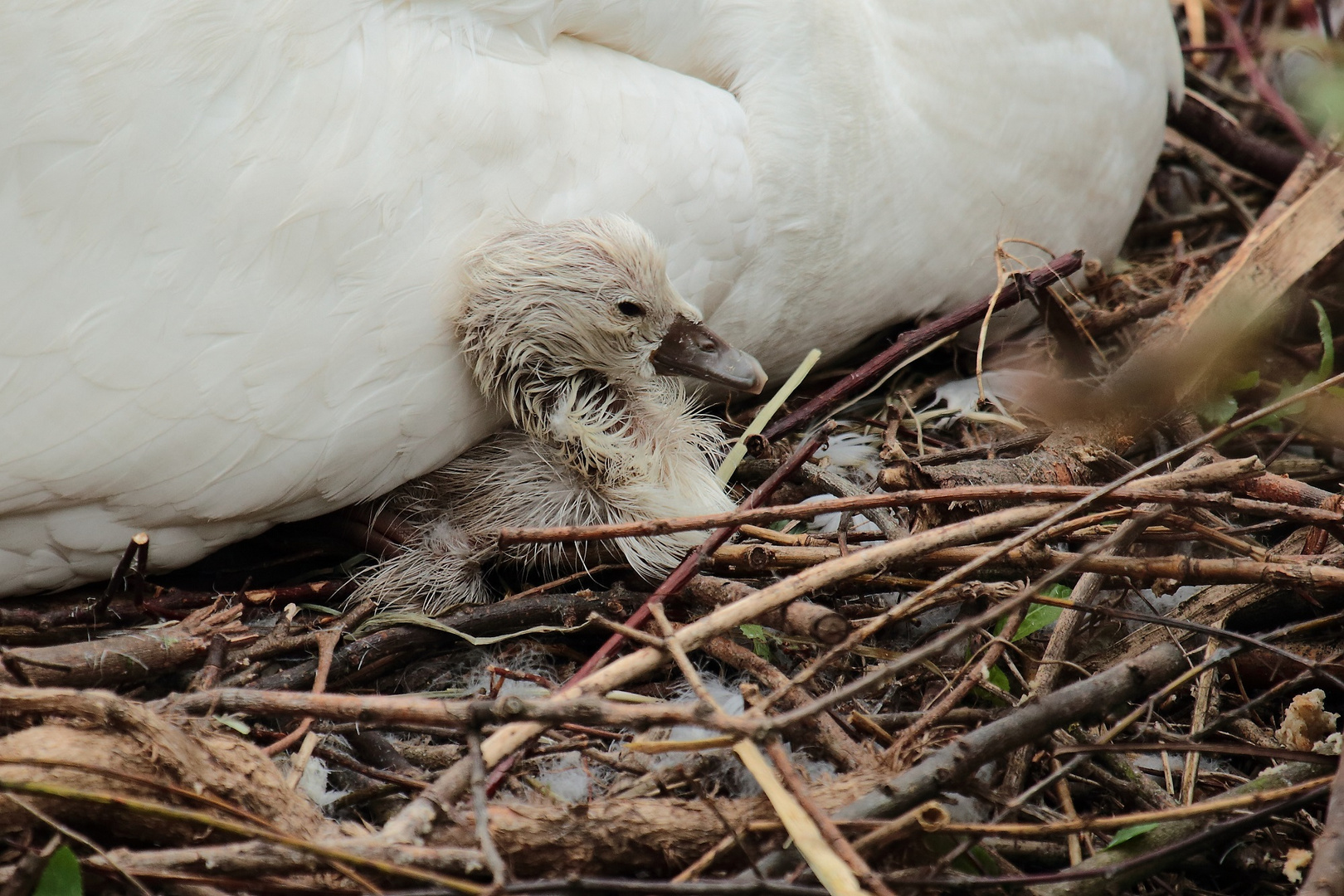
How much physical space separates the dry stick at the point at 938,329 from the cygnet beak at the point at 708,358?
177mm

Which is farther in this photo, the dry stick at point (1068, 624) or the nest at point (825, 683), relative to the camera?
the dry stick at point (1068, 624)

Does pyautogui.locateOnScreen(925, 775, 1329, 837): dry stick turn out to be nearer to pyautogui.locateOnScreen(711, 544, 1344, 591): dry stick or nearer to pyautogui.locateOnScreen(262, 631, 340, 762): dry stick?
pyautogui.locateOnScreen(711, 544, 1344, 591): dry stick

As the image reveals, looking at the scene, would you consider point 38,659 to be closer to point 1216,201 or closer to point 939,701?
point 939,701

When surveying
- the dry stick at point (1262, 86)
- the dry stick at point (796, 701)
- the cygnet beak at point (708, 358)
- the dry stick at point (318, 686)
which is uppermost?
the dry stick at point (1262, 86)

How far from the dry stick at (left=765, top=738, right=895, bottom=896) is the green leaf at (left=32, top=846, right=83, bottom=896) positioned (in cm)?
61

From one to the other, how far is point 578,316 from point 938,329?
0.64 meters

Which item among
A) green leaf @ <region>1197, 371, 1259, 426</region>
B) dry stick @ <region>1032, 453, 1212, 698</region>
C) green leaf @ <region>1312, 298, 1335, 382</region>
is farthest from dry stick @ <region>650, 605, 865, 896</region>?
green leaf @ <region>1312, 298, 1335, 382</region>

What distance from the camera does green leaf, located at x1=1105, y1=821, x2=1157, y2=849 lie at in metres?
1.20

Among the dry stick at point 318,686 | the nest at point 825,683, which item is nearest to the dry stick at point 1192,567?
the nest at point 825,683

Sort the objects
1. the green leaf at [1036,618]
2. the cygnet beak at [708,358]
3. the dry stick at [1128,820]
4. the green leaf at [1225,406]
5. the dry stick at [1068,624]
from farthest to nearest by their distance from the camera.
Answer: the green leaf at [1225,406] < the cygnet beak at [708,358] < the green leaf at [1036,618] < the dry stick at [1068,624] < the dry stick at [1128,820]

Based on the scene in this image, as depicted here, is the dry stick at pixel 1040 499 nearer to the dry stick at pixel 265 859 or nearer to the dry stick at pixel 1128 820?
the dry stick at pixel 1128 820

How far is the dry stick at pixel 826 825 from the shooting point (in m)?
1.02

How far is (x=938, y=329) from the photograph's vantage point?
199cm

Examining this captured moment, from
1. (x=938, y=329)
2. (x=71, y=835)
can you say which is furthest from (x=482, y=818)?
(x=938, y=329)
